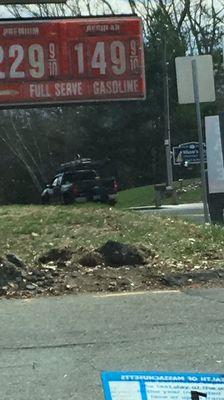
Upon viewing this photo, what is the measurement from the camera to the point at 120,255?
28.0 feet

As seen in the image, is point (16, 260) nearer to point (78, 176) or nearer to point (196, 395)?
point (196, 395)

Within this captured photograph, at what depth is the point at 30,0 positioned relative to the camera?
1023 centimetres

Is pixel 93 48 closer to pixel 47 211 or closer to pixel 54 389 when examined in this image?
pixel 47 211

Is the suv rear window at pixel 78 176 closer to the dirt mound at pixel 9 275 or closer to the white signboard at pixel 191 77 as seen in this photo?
the white signboard at pixel 191 77

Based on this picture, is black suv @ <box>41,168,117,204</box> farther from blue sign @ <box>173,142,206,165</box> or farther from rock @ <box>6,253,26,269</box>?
rock @ <box>6,253,26,269</box>

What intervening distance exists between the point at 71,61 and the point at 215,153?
11.4ft

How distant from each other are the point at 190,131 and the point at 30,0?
3629 cm

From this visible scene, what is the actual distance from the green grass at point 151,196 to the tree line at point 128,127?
856cm

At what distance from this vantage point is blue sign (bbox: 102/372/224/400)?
2379mm

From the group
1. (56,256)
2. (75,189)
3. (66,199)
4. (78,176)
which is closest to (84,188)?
(75,189)

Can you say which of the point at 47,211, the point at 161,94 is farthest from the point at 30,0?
the point at 161,94

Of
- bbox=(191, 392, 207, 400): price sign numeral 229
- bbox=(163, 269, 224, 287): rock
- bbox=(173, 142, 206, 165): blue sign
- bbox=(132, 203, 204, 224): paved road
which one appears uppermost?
bbox=(173, 142, 206, 165): blue sign

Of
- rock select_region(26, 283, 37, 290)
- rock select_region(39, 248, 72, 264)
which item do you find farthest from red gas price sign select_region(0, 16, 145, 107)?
rock select_region(26, 283, 37, 290)

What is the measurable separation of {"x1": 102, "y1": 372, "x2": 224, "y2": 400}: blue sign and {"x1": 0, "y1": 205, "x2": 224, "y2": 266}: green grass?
247 inches
